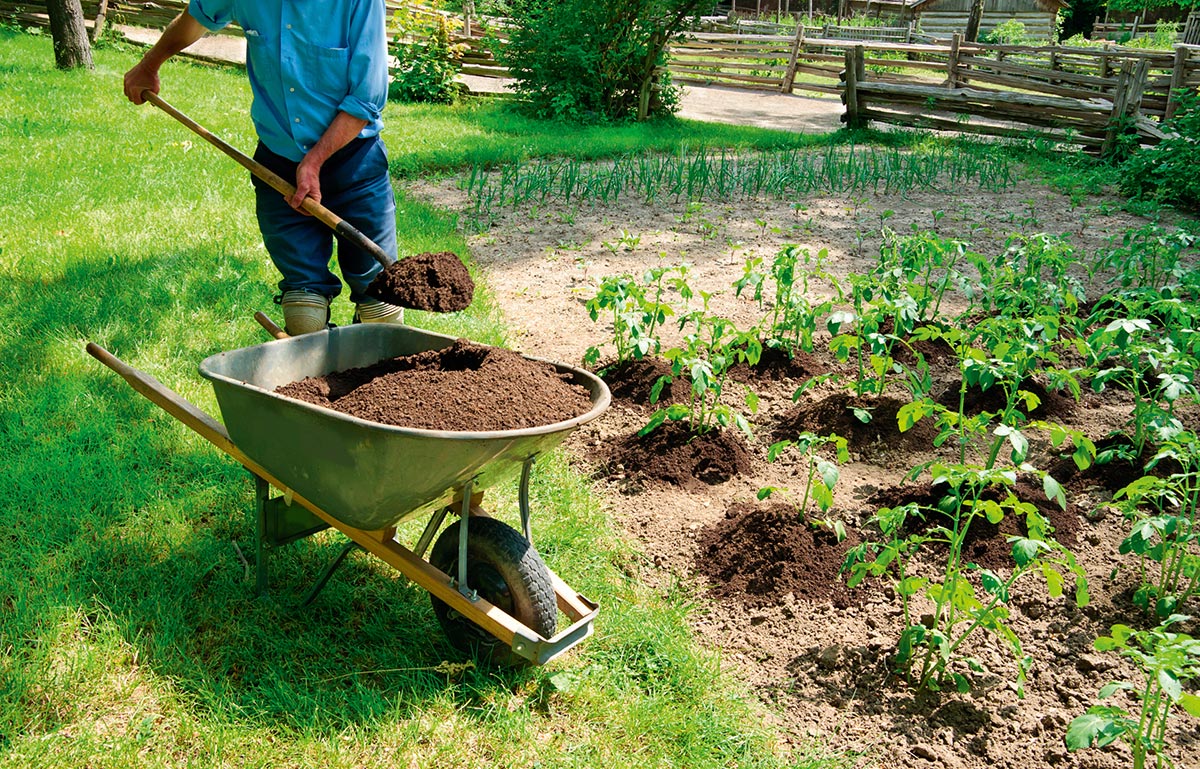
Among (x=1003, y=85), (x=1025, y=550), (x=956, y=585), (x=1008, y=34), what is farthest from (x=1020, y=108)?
(x=1008, y=34)

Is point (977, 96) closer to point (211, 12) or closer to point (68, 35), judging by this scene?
point (211, 12)

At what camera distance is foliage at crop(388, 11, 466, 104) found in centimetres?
1302

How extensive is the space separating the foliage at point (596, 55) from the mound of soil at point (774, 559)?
9764 millimetres

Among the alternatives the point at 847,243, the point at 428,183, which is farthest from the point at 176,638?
the point at 428,183

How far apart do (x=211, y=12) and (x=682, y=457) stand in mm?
2274

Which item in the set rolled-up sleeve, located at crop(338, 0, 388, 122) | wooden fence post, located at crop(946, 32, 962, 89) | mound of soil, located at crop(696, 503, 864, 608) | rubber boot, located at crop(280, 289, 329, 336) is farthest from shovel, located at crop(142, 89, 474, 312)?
wooden fence post, located at crop(946, 32, 962, 89)

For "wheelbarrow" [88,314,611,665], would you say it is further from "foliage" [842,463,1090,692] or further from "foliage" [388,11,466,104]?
"foliage" [388,11,466,104]

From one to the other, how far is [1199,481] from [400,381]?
2.24 metres

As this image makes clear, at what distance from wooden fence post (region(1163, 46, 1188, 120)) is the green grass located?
1037 cm

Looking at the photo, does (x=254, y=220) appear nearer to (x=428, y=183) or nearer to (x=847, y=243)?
(x=428, y=183)

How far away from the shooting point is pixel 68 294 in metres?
4.24

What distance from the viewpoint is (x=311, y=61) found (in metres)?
2.85

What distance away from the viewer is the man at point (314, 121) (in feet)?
9.29

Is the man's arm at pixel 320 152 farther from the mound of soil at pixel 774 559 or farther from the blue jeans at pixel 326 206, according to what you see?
the mound of soil at pixel 774 559
